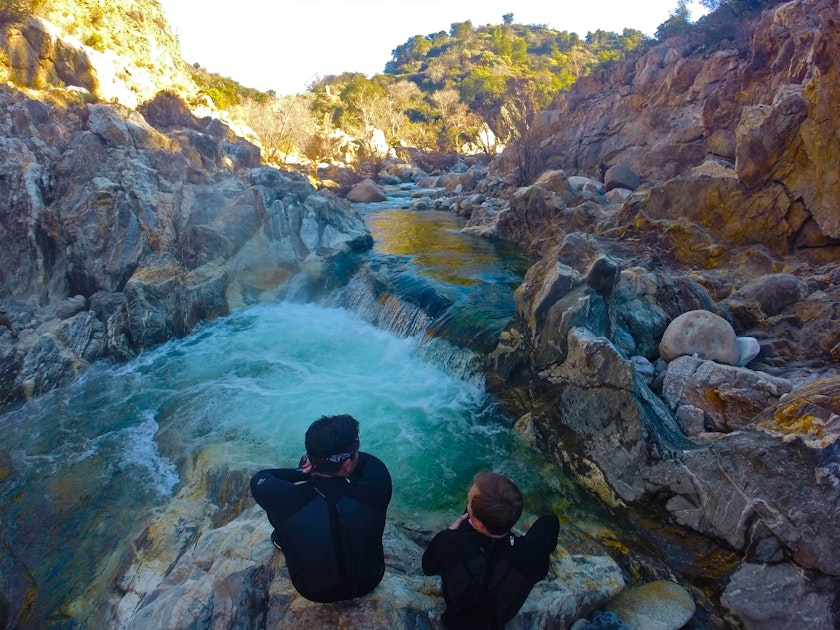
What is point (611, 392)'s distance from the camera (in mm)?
5336

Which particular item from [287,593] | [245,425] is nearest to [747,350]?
[287,593]

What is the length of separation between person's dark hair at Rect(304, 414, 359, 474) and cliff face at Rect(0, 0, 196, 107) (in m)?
18.7

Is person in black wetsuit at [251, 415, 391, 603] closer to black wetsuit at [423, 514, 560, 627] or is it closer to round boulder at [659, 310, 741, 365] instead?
black wetsuit at [423, 514, 560, 627]

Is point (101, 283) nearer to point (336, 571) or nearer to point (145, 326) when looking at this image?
point (145, 326)

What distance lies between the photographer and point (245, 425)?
6.84 meters

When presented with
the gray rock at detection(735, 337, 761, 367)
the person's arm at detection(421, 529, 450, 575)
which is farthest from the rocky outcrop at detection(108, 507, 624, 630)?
the gray rock at detection(735, 337, 761, 367)


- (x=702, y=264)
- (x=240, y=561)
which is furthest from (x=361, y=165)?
(x=240, y=561)

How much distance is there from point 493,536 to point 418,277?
9.35 m

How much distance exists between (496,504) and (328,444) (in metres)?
Result: 1.02

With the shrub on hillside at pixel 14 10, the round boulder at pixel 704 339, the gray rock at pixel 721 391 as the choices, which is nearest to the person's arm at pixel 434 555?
the gray rock at pixel 721 391

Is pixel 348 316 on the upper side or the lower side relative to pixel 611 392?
lower

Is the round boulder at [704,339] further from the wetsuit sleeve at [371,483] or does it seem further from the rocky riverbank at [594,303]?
the wetsuit sleeve at [371,483]

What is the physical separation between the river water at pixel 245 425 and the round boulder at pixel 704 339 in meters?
2.55

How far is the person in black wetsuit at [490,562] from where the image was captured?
2623mm
